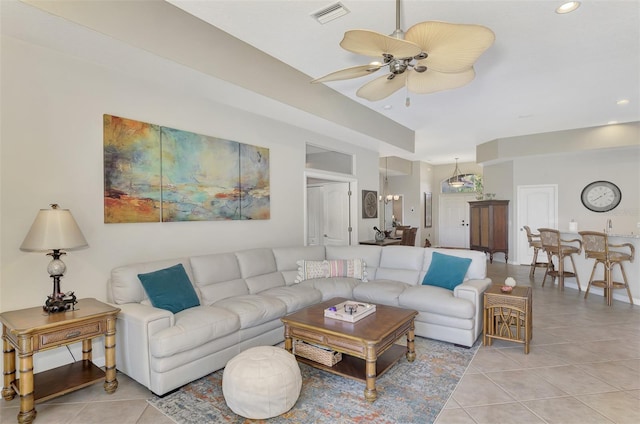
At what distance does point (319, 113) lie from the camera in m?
4.50

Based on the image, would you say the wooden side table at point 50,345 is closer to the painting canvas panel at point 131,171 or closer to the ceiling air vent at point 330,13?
the painting canvas panel at point 131,171

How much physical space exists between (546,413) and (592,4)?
10.5 ft

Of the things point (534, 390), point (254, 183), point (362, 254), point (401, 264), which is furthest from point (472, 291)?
point (254, 183)

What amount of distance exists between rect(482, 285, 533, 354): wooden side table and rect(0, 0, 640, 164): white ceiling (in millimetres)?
2527

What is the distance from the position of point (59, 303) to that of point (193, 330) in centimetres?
100

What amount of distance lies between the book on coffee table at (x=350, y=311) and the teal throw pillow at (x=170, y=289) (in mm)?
1280

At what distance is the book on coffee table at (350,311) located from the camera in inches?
111

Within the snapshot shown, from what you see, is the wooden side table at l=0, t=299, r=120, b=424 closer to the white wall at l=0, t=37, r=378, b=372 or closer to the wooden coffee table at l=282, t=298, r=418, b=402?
the white wall at l=0, t=37, r=378, b=372

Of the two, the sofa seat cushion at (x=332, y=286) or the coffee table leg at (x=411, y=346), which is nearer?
the coffee table leg at (x=411, y=346)

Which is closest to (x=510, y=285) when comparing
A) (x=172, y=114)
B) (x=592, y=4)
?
(x=592, y=4)

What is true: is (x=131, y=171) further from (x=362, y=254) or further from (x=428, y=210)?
(x=428, y=210)

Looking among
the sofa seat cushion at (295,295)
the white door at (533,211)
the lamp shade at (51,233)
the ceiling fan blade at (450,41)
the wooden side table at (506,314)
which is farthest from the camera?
the white door at (533,211)

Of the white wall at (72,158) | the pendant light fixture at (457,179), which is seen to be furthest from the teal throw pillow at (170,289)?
the pendant light fixture at (457,179)

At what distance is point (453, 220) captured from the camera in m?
11.5
